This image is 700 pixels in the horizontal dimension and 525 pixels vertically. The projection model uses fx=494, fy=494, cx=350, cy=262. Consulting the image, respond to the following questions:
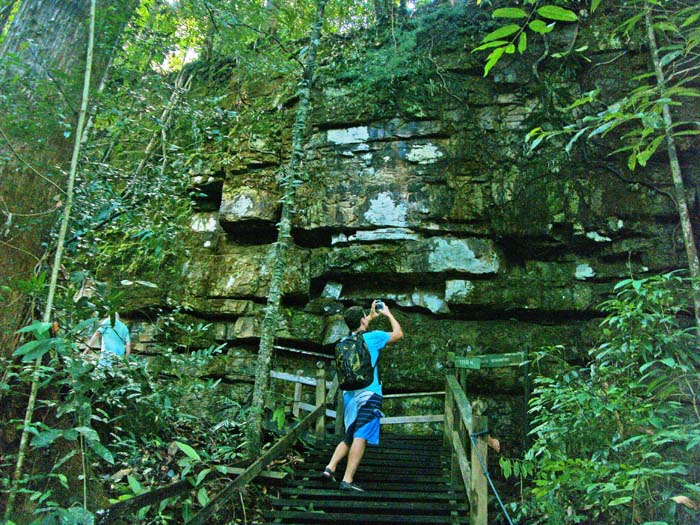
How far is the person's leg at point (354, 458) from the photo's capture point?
452 centimetres

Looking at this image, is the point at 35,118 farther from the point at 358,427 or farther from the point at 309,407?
the point at 309,407

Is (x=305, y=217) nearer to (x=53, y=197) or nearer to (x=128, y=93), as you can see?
(x=128, y=93)

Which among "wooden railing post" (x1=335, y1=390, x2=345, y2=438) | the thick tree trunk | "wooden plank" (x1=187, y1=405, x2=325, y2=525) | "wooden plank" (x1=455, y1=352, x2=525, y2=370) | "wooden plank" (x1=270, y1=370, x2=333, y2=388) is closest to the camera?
the thick tree trunk

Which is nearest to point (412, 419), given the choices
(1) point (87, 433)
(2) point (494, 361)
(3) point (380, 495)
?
(2) point (494, 361)

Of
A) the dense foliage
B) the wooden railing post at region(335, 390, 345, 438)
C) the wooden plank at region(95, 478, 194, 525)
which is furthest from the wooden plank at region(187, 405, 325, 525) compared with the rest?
the dense foliage

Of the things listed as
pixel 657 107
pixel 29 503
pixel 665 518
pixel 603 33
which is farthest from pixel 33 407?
pixel 603 33

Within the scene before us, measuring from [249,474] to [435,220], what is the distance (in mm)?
5216

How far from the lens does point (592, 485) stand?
3.30 meters

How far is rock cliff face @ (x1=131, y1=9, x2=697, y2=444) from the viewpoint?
7.56 metres

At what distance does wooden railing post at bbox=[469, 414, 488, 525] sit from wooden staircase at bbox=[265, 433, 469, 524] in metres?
0.27

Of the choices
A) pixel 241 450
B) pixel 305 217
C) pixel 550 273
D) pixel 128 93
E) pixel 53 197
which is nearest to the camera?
pixel 53 197

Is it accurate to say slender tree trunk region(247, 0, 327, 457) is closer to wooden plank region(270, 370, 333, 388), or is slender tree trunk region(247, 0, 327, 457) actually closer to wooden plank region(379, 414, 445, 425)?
wooden plank region(270, 370, 333, 388)

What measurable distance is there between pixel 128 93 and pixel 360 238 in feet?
14.7

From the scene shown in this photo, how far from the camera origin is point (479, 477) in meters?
3.72
